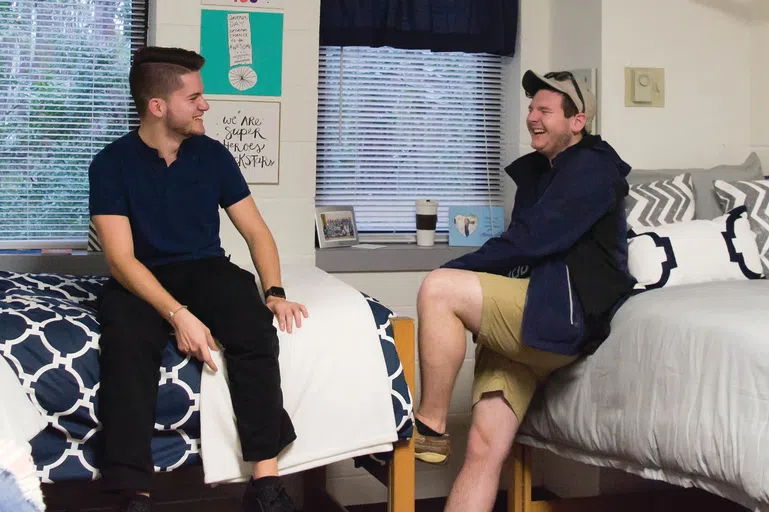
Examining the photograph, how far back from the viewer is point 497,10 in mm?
→ 3420

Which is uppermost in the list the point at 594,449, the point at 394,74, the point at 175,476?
the point at 394,74

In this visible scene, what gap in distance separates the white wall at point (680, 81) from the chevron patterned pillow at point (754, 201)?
35 cm

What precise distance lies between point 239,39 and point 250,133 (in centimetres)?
29

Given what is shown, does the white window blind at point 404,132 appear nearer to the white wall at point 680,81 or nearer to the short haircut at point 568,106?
the white wall at point 680,81

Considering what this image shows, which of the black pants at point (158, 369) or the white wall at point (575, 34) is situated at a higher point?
the white wall at point (575, 34)

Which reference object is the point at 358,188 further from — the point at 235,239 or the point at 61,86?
the point at 61,86

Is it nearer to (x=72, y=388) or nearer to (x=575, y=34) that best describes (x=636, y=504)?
(x=575, y=34)

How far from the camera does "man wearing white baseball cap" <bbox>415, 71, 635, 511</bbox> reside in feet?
8.09

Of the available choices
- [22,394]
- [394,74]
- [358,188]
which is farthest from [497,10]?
[22,394]

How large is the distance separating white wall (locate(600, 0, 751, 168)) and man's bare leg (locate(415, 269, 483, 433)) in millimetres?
992

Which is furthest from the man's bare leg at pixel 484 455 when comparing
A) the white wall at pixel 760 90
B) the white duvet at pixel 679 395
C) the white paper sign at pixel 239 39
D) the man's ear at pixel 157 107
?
the white wall at pixel 760 90

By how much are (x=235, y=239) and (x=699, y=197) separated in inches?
56.7

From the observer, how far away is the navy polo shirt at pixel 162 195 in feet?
7.74

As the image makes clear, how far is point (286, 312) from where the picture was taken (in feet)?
7.54
